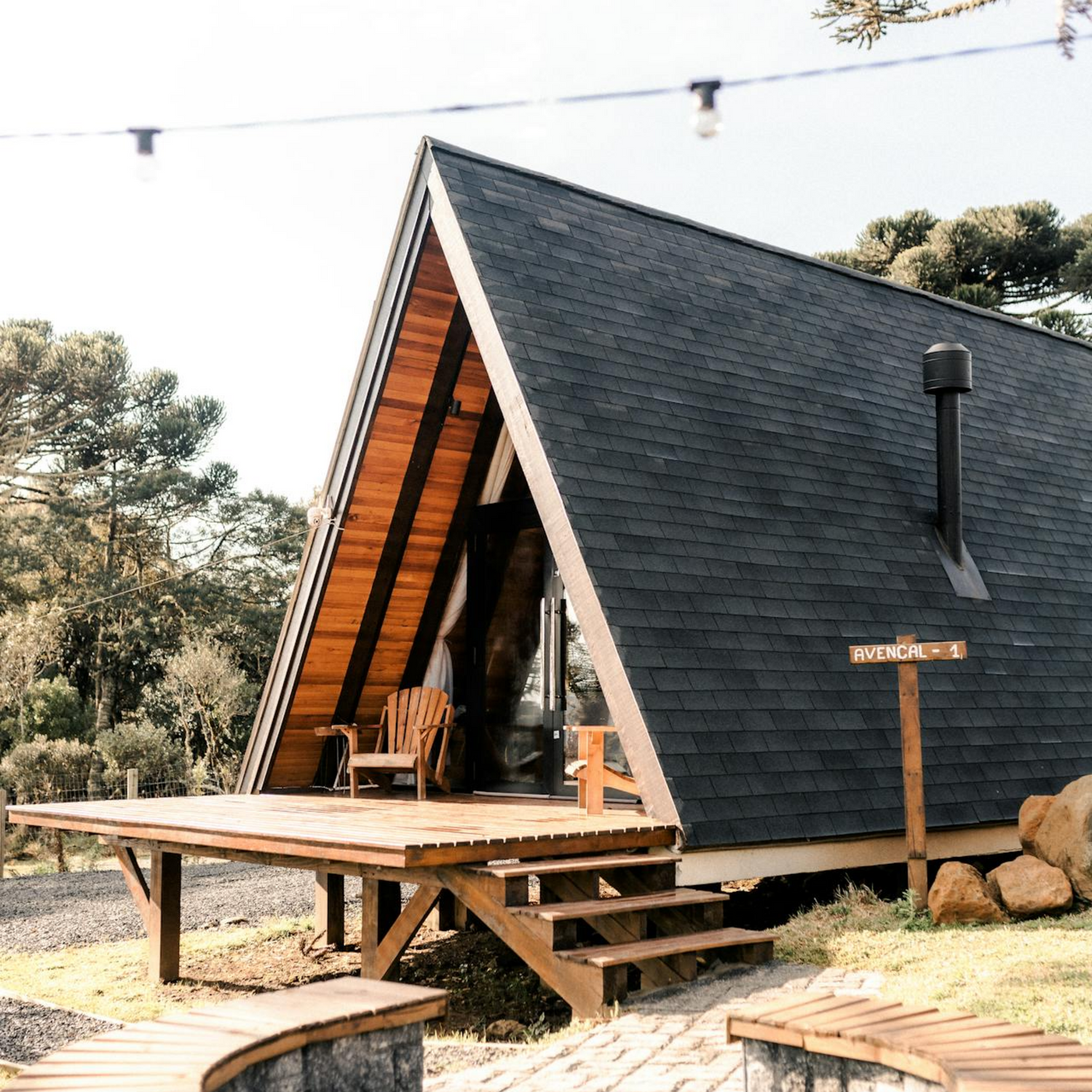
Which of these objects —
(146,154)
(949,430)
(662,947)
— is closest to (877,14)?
(949,430)

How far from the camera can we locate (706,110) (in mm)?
5402

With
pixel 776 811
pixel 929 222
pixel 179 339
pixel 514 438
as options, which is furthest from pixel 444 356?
pixel 179 339

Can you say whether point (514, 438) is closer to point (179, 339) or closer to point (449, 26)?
point (449, 26)

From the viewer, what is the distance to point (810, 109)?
1104 inches

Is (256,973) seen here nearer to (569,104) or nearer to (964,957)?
(964,957)

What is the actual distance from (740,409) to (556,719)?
2346 millimetres

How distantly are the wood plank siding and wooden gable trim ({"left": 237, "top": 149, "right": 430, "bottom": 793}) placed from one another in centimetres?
7

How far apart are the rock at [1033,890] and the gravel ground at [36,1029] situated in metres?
4.36

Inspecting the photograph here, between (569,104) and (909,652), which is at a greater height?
(569,104)

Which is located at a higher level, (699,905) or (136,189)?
(136,189)

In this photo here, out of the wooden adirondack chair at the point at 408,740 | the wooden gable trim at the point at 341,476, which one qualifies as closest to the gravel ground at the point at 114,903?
the wooden gable trim at the point at 341,476

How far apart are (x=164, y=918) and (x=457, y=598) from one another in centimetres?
305

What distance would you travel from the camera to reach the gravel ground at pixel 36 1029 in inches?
203

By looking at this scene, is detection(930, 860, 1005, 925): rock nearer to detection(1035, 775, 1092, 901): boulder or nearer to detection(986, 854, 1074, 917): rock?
detection(986, 854, 1074, 917): rock
